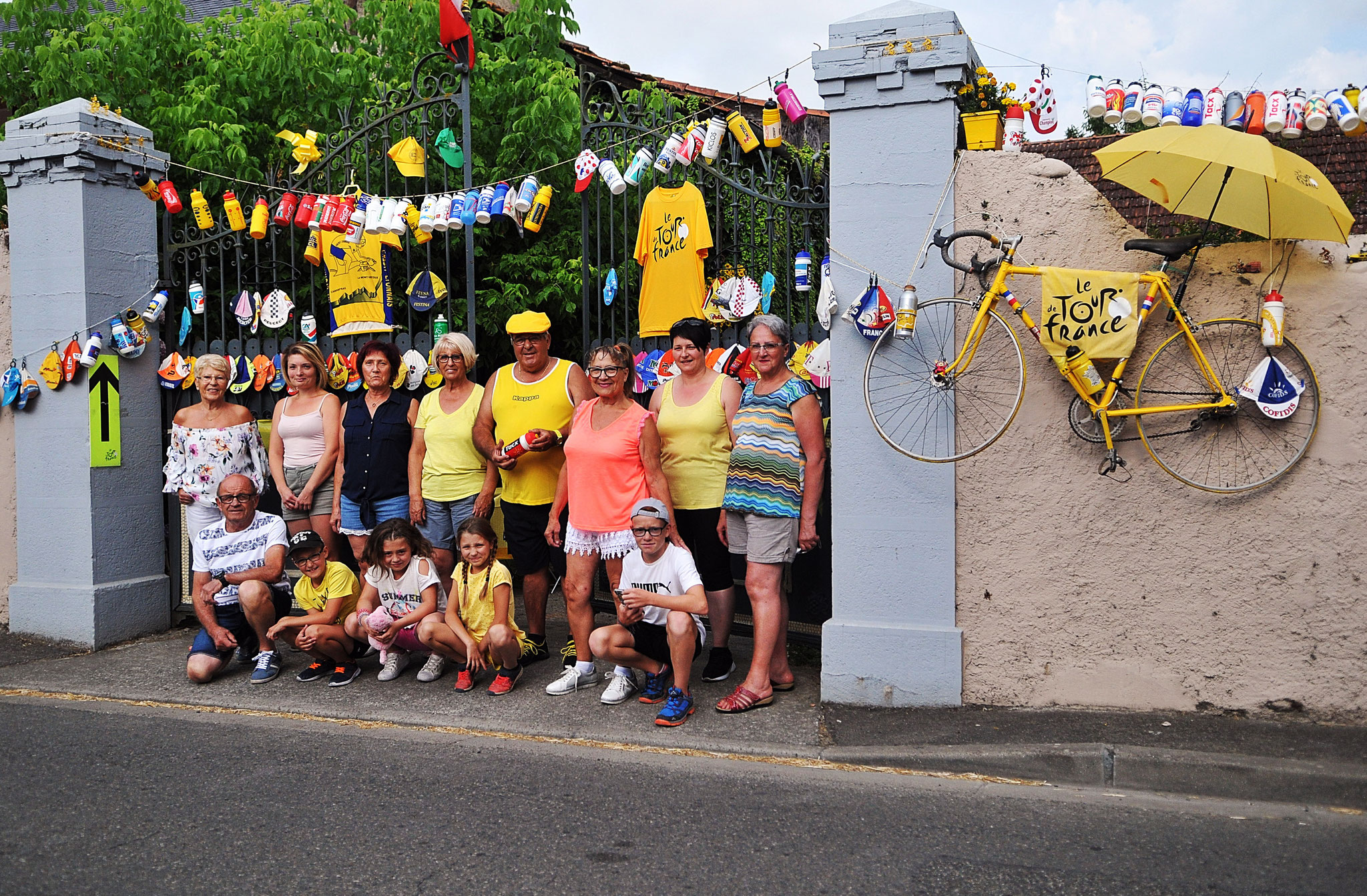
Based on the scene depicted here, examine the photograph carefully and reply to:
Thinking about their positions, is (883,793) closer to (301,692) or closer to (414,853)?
(414,853)

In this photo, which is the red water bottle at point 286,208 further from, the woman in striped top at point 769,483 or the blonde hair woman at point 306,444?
the woman in striped top at point 769,483

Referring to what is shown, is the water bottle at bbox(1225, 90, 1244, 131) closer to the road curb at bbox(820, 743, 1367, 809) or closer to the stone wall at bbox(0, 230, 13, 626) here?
the road curb at bbox(820, 743, 1367, 809)

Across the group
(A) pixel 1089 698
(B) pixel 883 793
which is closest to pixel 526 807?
(B) pixel 883 793

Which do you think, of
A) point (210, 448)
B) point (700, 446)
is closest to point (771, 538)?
point (700, 446)

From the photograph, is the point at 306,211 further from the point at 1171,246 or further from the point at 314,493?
the point at 1171,246

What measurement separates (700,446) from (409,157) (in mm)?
2941

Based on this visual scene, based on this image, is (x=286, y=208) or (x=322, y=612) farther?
(x=286, y=208)

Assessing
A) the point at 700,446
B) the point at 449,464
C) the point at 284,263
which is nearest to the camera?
the point at 700,446

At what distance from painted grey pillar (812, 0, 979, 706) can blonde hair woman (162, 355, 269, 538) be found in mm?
3725

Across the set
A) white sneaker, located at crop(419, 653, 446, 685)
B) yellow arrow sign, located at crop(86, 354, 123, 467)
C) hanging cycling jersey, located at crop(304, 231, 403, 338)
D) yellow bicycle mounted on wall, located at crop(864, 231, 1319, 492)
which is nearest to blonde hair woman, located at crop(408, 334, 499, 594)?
white sneaker, located at crop(419, 653, 446, 685)

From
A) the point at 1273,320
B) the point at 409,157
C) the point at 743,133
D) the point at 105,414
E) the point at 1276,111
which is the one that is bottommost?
the point at 105,414

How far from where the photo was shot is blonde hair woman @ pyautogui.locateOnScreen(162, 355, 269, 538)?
6.38m

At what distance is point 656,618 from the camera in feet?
17.1

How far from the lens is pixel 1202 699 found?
15.4ft
